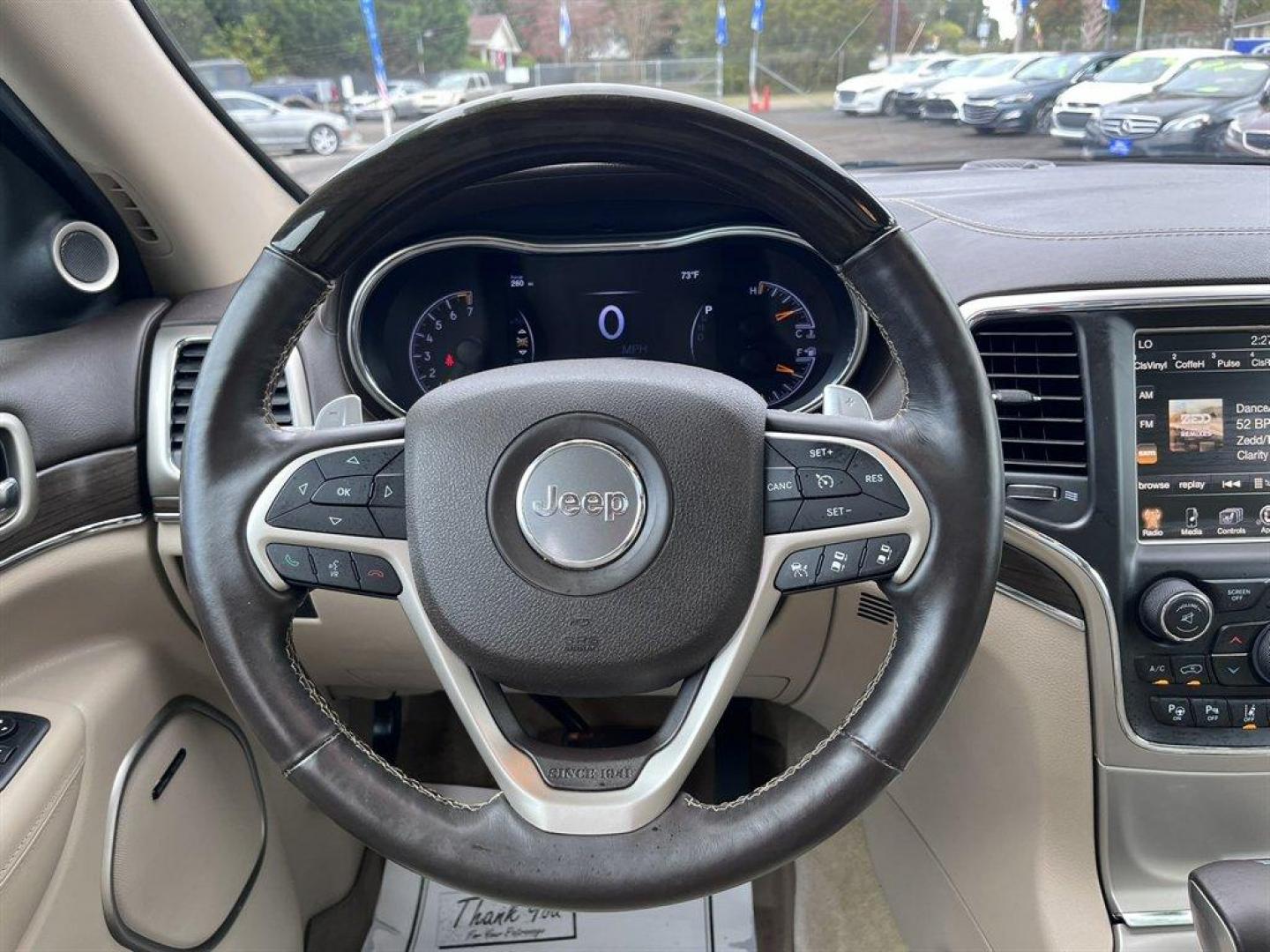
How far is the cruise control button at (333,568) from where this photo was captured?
88 cm

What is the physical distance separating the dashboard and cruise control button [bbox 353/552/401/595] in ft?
1.77

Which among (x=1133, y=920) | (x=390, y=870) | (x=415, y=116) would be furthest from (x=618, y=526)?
(x=390, y=870)

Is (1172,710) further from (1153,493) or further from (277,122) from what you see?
A: (277,122)

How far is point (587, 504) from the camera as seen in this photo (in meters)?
0.88

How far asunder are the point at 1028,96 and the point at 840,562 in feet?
3.21

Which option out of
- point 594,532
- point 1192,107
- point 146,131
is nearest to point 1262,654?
point 1192,107

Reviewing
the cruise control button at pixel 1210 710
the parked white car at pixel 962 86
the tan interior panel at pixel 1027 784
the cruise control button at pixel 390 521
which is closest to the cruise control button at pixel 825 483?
the cruise control button at pixel 390 521

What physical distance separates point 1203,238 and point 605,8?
0.83 metres

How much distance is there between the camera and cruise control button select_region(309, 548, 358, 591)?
0.88 meters

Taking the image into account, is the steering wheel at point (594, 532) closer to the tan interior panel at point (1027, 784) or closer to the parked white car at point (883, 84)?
the tan interior panel at point (1027, 784)

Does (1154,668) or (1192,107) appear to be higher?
(1192,107)

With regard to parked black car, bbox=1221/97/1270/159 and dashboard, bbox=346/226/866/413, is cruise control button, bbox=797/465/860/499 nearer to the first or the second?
dashboard, bbox=346/226/866/413

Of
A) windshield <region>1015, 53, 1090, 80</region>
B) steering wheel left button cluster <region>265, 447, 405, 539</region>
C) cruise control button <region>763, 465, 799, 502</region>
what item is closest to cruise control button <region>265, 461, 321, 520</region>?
steering wheel left button cluster <region>265, 447, 405, 539</region>

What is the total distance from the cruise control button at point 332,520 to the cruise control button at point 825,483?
39 centimetres
